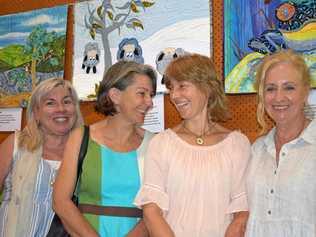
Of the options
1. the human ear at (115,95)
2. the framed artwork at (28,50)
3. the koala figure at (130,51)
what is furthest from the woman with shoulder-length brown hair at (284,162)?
the framed artwork at (28,50)

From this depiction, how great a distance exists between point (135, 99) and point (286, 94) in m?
0.58

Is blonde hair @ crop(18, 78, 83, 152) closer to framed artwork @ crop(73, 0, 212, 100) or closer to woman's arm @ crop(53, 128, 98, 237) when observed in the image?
framed artwork @ crop(73, 0, 212, 100)

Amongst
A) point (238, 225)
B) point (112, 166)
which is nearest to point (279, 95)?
point (238, 225)

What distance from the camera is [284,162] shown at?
1.50 metres

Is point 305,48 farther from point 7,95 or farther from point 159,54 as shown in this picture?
point 7,95

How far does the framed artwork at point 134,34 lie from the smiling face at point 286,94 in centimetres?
57

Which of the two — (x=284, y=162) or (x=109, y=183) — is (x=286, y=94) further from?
(x=109, y=183)

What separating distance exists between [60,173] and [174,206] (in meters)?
0.47

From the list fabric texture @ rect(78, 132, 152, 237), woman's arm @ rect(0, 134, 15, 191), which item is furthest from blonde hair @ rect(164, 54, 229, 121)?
woman's arm @ rect(0, 134, 15, 191)

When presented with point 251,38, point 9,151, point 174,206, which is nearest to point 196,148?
point 174,206

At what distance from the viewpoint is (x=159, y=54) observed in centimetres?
219

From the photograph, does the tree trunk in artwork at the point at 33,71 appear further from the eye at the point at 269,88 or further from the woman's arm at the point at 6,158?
the eye at the point at 269,88

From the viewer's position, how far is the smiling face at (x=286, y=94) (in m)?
1.51

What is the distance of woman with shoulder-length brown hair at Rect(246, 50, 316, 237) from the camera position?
4.66ft
